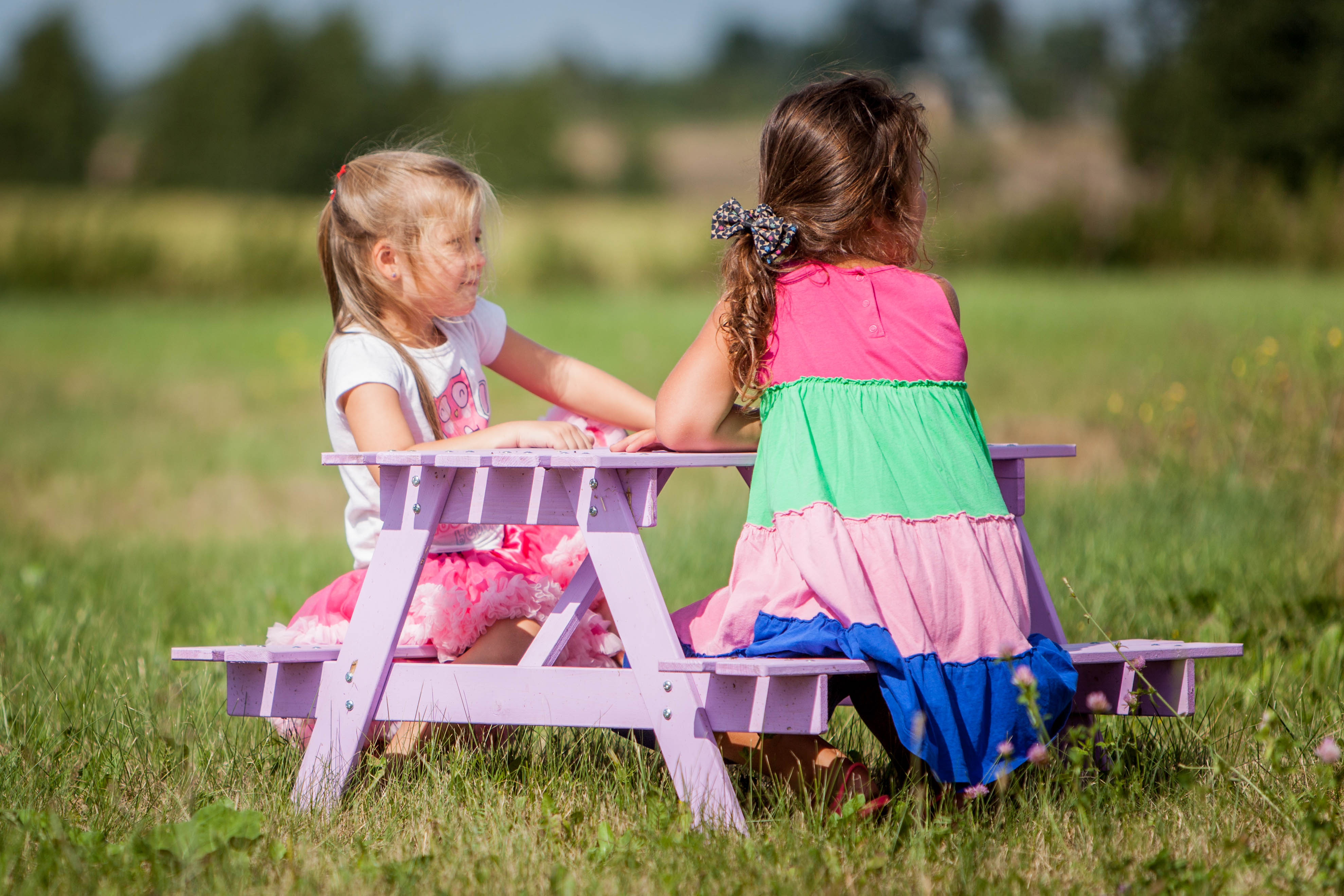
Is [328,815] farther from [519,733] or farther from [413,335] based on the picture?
[413,335]

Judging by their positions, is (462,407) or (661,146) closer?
(462,407)

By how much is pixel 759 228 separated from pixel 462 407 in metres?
0.89

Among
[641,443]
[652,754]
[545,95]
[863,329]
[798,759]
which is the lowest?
[652,754]

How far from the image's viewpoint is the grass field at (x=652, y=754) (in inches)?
84.5

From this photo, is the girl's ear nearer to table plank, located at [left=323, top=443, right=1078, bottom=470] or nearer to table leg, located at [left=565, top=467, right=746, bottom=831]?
table plank, located at [left=323, top=443, right=1078, bottom=470]

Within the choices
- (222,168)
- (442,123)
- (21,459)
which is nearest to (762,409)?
(442,123)

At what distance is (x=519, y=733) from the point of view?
3.05 m

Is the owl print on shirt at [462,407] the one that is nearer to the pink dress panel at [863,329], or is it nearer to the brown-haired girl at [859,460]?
the brown-haired girl at [859,460]

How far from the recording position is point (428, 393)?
109 inches

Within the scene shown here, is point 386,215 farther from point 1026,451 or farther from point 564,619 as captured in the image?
point 1026,451

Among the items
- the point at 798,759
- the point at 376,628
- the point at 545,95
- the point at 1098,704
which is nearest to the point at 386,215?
the point at 376,628

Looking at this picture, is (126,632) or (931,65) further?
(931,65)

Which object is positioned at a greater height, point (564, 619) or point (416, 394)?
point (416, 394)

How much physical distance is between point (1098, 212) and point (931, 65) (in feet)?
127
